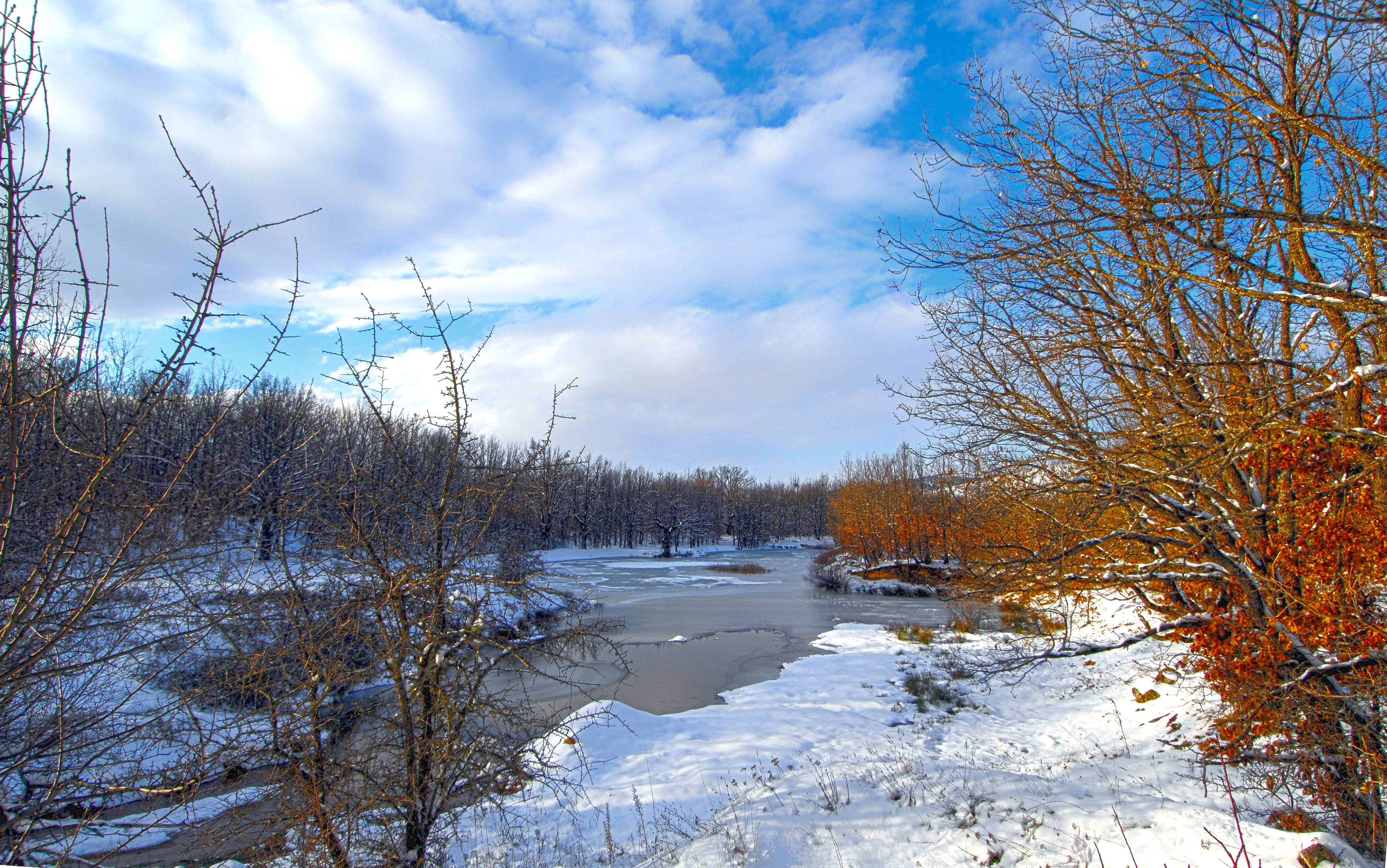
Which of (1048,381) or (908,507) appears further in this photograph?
(908,507)

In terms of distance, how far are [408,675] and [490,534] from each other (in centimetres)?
125

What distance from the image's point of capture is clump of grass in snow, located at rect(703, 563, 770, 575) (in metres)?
47.0

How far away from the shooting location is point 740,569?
49.0m

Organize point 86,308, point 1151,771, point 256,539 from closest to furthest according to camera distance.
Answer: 1. point 86,308
2. point 256,539
3. point 1151,771

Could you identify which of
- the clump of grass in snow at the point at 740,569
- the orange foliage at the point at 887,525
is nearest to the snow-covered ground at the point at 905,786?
the orange foliage at the point at 887,525

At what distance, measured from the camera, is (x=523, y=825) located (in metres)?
8.20

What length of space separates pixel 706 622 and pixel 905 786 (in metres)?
16.3

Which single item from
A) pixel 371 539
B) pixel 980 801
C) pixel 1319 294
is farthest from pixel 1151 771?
pixel 371 539

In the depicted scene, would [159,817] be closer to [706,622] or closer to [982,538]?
[982,538]

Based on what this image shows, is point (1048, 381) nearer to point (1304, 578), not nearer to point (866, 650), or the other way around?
point (1304, 578)

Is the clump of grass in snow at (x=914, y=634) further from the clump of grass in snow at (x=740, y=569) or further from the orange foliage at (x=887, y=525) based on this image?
the clump of grass in snow at (x=740, y=569)

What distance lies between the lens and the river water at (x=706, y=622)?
1437cm

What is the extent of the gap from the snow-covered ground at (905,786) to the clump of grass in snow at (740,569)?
107 feet

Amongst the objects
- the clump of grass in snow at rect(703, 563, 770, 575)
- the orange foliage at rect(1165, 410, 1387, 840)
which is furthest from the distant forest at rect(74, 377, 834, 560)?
the clump of grass in snow at rect(703, 563, 770, 575)
